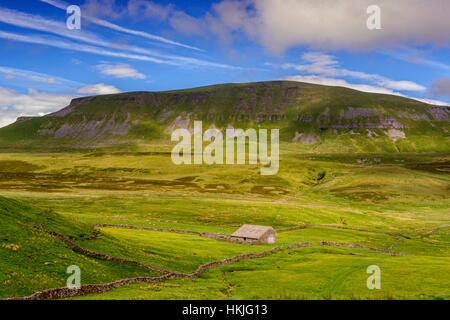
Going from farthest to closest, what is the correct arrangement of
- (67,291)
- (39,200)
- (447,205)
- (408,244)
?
(447,205) → (39,200) → (408,244) → (67,291)

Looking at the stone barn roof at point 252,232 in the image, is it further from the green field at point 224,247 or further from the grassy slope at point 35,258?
the grassy slope at point 35,258

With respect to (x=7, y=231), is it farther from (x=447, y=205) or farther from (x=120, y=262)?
(x=447, y=205)

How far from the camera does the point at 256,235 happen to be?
74875mm

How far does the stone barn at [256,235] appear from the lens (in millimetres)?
74325

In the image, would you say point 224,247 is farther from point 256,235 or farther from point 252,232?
point 252,232

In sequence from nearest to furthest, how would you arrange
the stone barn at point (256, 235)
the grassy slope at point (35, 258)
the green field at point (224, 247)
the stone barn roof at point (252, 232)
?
the grassy slope at point (35, 258)
the green field at point (224, 247)
the stone barn at point (256, 235)
the stone barn roof at point (252, 232)

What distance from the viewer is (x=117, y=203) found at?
120062 mm

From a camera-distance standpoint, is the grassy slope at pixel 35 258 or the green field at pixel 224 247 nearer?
the grassy slope at pixel 35 258

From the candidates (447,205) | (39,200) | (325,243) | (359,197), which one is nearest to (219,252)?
(325,243)

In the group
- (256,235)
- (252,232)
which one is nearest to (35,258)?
(256,235)

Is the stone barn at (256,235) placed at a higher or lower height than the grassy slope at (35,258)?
lower

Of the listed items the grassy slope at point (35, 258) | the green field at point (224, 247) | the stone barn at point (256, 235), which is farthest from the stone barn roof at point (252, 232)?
the grassy slope at point (35, 258)

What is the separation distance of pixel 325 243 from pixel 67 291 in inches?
2396

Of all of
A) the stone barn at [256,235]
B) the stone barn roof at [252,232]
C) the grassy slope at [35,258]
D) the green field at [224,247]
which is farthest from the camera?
the stone barn roof at [252,232]
